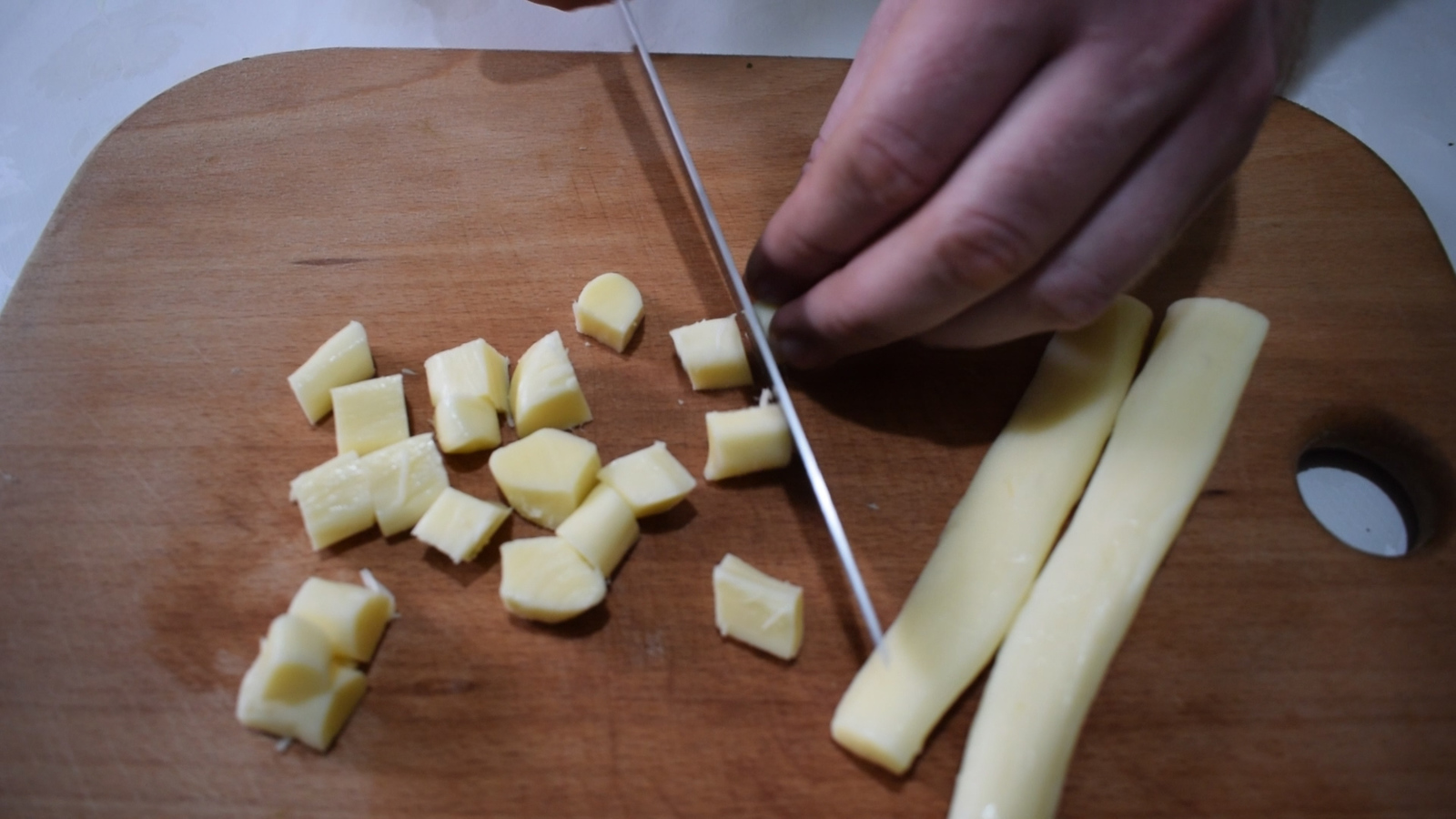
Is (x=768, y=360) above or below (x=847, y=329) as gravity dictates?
below

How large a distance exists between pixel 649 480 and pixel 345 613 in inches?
22.7

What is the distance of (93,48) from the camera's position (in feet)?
8.32

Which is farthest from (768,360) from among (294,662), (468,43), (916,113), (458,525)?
(468,43)

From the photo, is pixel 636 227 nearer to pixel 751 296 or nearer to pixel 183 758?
pixel 751 296

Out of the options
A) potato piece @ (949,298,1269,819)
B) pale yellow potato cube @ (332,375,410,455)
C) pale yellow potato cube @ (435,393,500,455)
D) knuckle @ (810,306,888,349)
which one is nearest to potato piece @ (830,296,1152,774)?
potato piece @ (949,298,1269,819)

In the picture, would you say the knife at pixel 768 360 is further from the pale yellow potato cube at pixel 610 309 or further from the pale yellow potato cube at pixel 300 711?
the pale yellow potato cube at pixel 300 711

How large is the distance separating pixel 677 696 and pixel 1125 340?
1.14m

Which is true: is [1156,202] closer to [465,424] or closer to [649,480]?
[649,480]

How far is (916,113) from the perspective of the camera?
1346 mm

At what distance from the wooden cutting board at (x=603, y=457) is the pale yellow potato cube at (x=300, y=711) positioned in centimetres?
4

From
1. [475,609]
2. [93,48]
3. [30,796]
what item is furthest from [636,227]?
[93,48]

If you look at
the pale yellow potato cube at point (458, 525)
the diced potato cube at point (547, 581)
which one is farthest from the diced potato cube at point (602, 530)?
the pale yellow potato cube at point (458, 525)

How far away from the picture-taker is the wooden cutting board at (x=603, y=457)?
1429mm

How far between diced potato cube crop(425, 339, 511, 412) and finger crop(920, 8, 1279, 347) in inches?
39.7
